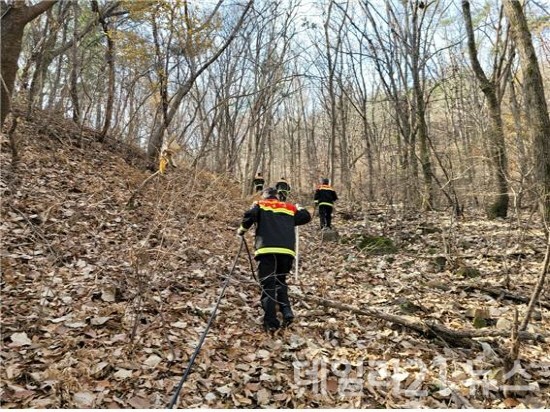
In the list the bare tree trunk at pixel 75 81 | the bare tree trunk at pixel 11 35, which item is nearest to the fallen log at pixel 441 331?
the bare tree trunk at pixel 11 35

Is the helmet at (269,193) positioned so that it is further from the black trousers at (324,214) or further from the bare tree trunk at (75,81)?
the bare tree trunk at (75,81)

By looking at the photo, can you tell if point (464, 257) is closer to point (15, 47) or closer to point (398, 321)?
point (398, 321)

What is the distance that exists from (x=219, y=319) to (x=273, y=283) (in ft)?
2.82

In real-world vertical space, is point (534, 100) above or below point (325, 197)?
above

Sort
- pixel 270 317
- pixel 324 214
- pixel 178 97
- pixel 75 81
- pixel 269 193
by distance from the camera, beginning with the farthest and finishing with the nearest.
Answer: pixel 178 97 < pixel 75 81 < pixel 324 214 < pixel 269 193 < pixel 270 317

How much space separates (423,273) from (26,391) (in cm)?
634

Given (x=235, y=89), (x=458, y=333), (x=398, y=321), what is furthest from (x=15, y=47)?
(x=235, y=89)

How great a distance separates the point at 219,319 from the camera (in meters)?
5.16

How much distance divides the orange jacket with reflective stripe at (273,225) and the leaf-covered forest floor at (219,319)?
868 mm

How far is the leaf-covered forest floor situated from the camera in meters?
3.66

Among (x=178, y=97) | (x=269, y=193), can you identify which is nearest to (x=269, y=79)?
(x=178, y=97)

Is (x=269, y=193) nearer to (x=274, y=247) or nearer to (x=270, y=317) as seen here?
(x=274, y=247)

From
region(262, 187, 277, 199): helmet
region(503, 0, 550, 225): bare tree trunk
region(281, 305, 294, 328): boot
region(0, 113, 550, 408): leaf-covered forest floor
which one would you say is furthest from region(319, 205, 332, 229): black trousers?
region(281, 305, 294, 328): boot

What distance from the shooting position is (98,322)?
4453 millimetres
